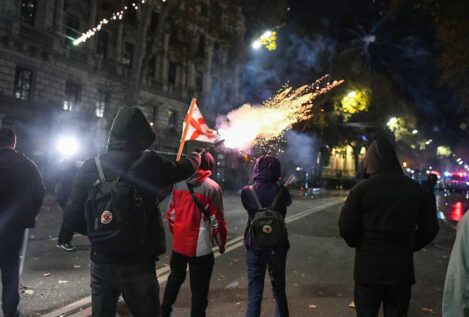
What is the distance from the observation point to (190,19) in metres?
24.3

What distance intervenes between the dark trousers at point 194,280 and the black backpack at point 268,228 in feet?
1.83

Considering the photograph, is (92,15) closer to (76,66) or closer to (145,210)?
(76,66)

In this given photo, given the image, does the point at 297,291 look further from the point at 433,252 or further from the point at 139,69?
the point at 139,69

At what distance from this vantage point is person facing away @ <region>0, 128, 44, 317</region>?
413 cm

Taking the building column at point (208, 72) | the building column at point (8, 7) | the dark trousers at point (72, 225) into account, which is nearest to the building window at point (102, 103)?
the building column at point (8, 7)

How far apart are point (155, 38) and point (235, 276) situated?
1854cm

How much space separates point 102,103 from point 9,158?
83.0ft

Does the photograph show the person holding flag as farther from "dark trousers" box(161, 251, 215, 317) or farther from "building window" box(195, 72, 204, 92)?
"building window" box(195, 72, 204, 92)

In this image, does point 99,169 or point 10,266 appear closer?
point 99,169

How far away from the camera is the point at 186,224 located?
436cm

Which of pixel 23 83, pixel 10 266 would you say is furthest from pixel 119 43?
pixel 10 266

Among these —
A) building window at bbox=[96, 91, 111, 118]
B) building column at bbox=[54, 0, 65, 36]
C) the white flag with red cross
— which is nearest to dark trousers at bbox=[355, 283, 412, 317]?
the white flag with red cross

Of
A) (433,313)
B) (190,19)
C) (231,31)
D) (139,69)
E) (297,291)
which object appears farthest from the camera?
(231,31)

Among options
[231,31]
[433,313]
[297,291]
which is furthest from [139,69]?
[433,313]
